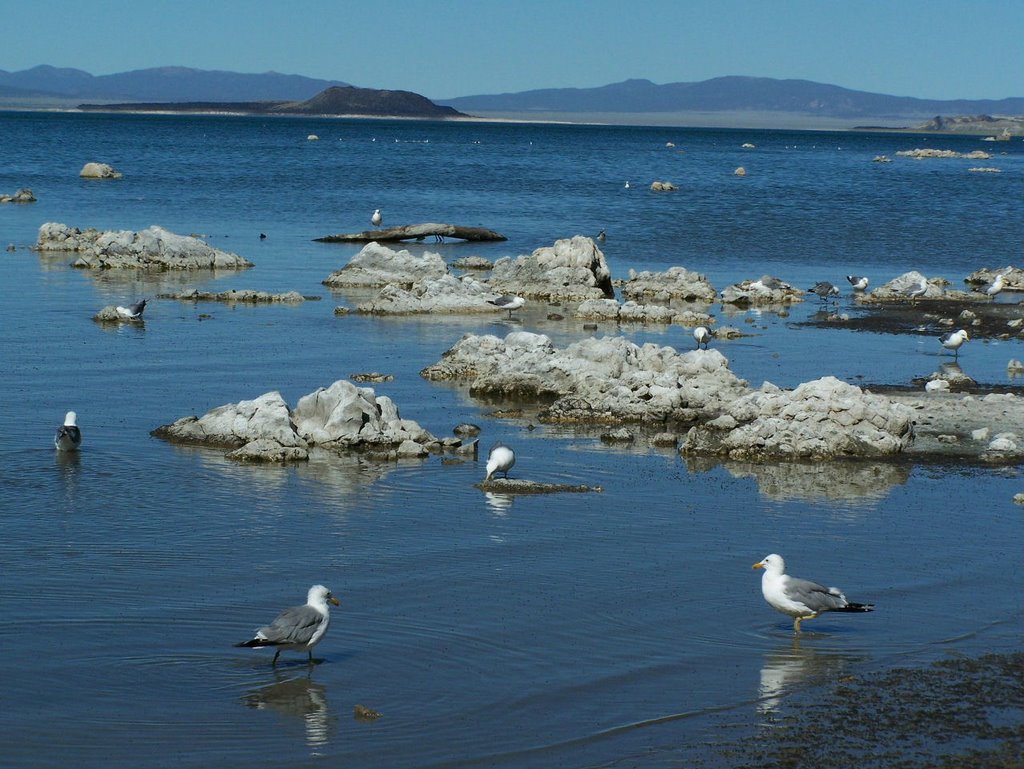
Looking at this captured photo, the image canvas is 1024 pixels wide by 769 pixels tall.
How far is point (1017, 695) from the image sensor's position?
10.7m

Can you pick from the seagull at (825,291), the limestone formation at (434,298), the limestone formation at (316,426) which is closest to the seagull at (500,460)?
the limestone formation at (316,426)

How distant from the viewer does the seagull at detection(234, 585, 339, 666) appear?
36.0ft

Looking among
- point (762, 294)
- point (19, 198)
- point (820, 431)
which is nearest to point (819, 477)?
point (820, 431)

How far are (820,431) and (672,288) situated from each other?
15903 millimetres

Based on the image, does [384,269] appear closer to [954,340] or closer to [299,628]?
[954,340]

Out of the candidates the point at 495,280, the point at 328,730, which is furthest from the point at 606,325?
the point at 328,730

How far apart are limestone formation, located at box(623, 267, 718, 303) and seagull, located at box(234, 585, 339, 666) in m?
23.5

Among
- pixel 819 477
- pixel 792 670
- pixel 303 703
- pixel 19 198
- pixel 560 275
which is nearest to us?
pixel 303 703

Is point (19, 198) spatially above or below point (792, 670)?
above

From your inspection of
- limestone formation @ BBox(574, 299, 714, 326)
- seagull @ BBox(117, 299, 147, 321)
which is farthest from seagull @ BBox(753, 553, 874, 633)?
seagull @ BBox(117, 299, 147, 321)

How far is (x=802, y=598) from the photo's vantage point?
12.1 metres

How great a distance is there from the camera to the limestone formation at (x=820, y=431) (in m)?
18.9

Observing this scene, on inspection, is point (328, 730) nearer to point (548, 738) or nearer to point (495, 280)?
point (548, 738)

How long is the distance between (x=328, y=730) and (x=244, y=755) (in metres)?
0.70
